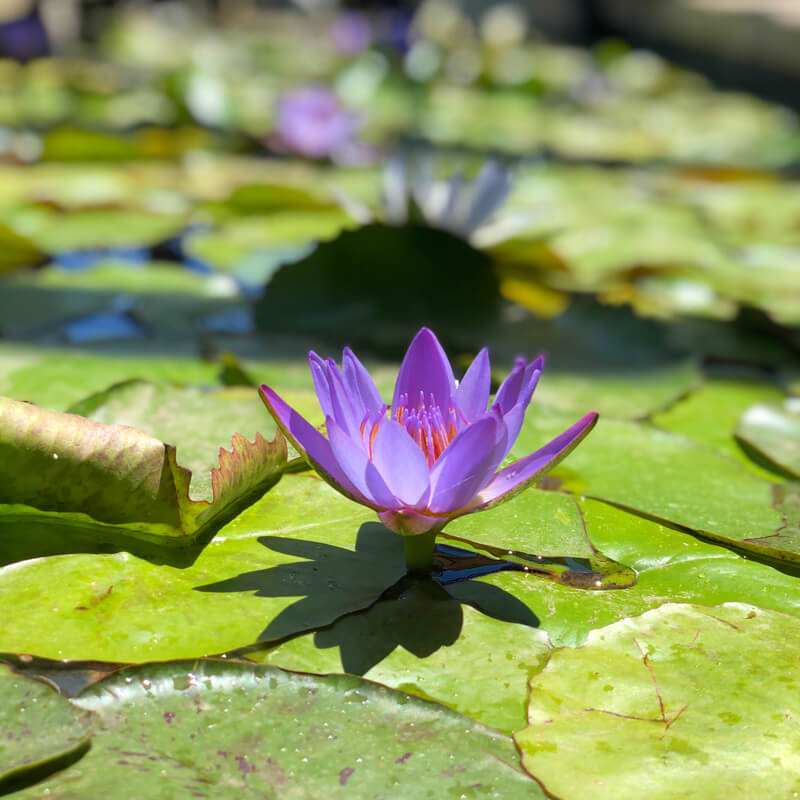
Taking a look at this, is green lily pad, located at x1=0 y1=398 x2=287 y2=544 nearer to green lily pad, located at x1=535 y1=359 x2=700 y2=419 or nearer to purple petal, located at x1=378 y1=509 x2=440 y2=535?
purple petal, located at x1=378 y1=509 x2=440 y2=535

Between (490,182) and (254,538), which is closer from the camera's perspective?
(254,538)

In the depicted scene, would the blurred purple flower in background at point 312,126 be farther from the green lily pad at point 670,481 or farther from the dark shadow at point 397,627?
the dark shadow at point 397,627

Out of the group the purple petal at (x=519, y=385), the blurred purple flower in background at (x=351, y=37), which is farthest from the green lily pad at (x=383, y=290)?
the blurred purple flower in background at (x=351, y=37)

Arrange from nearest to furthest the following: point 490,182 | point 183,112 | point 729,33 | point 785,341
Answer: point 785,341 < point 490,182 < point 183,112 < point 729,33

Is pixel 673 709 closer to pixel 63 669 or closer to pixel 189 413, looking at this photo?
pixel 63 669

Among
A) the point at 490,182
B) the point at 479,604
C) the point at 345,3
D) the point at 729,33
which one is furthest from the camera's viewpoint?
the point at 345,3

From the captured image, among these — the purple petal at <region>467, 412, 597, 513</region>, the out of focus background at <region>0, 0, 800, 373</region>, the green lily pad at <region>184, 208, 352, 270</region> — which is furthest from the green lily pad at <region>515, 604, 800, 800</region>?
the green lily pad at <region>184, 208, 352, 270</region>

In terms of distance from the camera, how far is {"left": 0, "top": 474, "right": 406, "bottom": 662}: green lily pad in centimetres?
70

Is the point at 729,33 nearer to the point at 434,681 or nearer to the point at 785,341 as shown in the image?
the point at 785,341

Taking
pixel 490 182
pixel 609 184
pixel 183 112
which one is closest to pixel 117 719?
pixel 490 182

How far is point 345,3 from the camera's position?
1004cm

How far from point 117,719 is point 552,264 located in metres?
1.36

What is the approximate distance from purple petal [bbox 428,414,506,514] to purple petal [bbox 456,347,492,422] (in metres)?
0.08

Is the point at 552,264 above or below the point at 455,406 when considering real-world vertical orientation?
below
